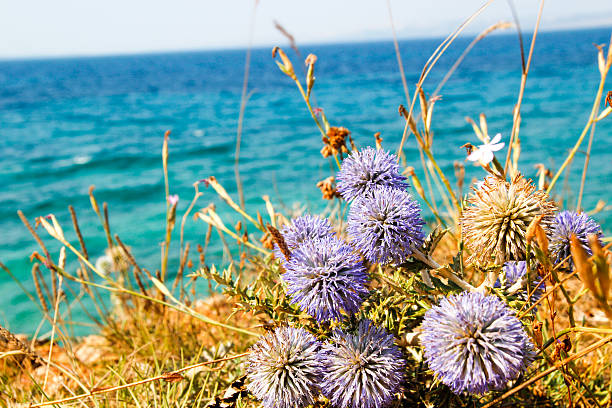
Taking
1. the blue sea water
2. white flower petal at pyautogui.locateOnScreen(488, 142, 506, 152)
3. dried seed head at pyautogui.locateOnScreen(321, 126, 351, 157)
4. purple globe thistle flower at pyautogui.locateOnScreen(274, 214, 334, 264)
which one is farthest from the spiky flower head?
the blue sea water

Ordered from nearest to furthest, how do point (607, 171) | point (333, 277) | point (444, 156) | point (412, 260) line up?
point (333, 277) < point (412, 260) < point (607, 171) < point (444, 156)

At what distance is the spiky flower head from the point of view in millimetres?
1072

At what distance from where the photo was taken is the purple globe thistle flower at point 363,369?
43.7 inches

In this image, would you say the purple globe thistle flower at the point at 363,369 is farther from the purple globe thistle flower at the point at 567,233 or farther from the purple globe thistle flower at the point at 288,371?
the purple globe thistle flower at the point at 567,233

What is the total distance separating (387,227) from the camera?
1.10 m

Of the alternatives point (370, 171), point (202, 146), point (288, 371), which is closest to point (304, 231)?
point (370, 171)

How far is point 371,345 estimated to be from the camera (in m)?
1.14

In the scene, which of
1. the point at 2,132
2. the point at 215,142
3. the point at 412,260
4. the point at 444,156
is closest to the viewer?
the point at 412,260

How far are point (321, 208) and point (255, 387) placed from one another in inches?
276

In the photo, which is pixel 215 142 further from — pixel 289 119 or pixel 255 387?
pixel 255 387

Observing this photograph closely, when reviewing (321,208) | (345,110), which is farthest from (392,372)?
(345,110)

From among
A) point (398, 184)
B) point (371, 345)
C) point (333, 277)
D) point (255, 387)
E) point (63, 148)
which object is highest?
point (398, 184)

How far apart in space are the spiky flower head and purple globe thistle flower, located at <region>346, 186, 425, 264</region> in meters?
0.14

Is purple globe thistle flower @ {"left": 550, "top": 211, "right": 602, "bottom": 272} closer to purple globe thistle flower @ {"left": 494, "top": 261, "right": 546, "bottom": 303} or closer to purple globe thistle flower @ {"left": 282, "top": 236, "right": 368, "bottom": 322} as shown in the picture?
purple globe thistle flower @ {"left": 494, "top": 261, "right": 546, "bottom": 303}
